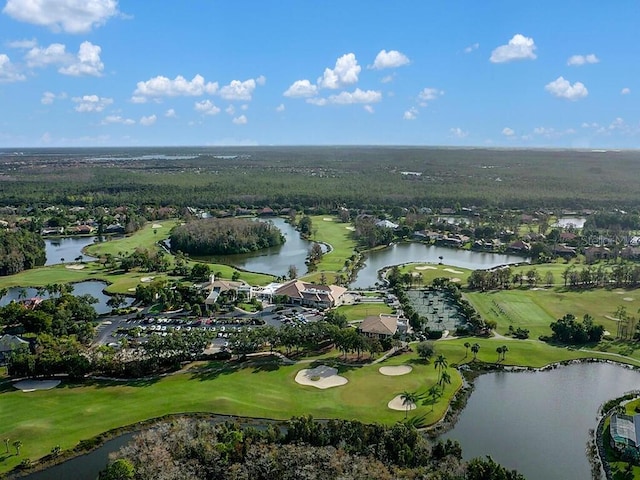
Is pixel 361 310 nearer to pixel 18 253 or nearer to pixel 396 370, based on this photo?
pixel 396 370

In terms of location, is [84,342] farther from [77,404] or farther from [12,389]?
[77,404]

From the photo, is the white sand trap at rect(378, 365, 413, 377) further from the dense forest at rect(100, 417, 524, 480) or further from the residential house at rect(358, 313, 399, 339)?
the dense forest at rect(100, 417, 524, 480)

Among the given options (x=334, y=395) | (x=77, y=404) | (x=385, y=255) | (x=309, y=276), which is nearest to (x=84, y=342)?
(x=77, y=404)

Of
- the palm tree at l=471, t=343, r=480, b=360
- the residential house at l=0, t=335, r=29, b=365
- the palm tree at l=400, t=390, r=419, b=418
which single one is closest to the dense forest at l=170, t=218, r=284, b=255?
the residential house at l=0, t=335, r=29, b=365

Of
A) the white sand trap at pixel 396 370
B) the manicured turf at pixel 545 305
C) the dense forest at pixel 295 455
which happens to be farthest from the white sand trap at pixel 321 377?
the manicured turf at pixel 545 305

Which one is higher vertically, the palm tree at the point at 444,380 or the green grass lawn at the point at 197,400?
the palm tree at the point at 444,380

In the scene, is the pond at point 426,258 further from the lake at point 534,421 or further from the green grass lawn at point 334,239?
the lake at point 534,421
